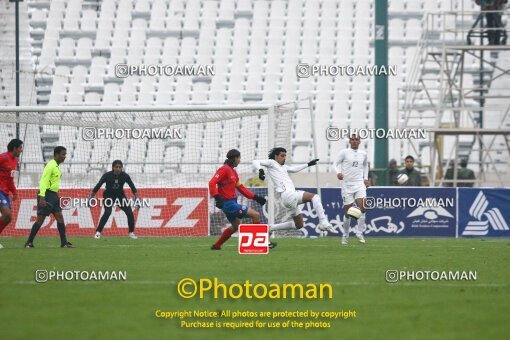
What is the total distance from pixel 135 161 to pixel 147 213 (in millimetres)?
1795

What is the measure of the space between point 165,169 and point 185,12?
1631 cm

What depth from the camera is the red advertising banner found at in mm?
24469

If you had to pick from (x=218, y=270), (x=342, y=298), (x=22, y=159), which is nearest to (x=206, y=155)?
(x=22, y=159)

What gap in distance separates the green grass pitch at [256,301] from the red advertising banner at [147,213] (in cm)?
719

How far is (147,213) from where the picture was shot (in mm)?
24625

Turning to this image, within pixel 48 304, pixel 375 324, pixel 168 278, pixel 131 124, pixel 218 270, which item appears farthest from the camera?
pixel 131 124

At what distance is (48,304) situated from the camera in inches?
359

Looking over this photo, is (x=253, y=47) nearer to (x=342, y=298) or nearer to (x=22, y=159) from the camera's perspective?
(x=22, y=159)

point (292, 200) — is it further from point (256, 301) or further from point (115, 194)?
point (256, 301)

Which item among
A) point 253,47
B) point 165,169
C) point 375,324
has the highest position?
point 253,47

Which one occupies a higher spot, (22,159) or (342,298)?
(22,159)

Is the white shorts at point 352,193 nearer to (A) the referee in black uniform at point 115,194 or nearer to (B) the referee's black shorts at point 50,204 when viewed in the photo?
(A) the referee in black uniform at point 115,194

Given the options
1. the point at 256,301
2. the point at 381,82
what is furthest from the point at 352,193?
the point at 256,301

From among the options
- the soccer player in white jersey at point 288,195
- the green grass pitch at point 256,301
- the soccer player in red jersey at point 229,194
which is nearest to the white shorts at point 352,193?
the soccer player in white jersey at point 288,195
